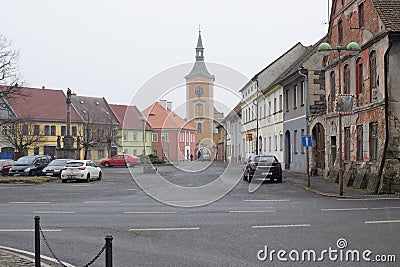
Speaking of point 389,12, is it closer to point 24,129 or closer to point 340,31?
point 340,31

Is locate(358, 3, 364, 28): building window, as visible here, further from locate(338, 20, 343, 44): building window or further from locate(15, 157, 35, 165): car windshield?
locate(15, 157, 35, 165): car windshield

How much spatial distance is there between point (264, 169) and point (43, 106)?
63.4 m

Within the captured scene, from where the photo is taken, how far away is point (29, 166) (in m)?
37.4

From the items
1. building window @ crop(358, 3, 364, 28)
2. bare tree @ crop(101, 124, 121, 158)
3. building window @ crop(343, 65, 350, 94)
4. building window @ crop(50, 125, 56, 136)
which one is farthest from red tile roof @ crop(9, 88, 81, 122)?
building window @ crop(358, 3, 364, 28)

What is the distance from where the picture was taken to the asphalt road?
9461mm

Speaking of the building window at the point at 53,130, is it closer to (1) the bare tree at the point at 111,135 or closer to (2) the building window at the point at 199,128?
(1) the bare tree at the point at 111,135

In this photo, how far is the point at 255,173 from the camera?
31172mm

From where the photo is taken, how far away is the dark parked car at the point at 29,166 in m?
37.0

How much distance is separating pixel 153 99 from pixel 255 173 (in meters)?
14.7

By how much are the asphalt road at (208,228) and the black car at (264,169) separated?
903 centimetres

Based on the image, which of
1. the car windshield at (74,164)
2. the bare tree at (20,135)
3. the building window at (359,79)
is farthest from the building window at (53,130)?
the building window at (359,79)

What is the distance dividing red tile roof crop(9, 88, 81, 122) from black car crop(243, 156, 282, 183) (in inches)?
2239

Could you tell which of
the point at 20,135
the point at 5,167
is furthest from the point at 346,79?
the point at 20,135

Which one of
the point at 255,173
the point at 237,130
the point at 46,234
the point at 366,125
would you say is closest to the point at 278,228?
the point at 46,234
